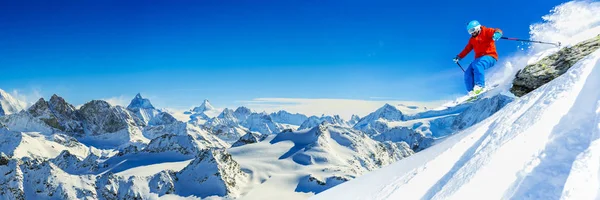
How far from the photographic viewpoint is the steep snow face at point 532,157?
203 inches

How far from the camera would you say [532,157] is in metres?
5.89

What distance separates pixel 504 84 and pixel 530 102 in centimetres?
1190

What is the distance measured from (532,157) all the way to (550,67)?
39.6 feet

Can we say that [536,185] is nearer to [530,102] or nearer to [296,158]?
[530,102]

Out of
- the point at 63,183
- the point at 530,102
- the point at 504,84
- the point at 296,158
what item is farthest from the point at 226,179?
the point at 530,102

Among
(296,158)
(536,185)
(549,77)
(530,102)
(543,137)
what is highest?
(549,77)

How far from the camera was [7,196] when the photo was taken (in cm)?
13900

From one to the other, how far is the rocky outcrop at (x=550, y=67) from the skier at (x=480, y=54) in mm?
2065

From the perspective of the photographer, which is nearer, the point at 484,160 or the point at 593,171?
the point at 593,171

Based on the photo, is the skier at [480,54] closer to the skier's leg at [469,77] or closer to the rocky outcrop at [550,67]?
the skier's leg at [469,77]

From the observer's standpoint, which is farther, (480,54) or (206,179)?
(206,179)

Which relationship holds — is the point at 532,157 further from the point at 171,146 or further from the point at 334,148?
the point at 171,146

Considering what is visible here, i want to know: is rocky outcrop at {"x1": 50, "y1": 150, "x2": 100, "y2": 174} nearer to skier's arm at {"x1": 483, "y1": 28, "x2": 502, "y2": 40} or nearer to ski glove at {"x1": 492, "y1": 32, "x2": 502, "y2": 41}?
skier's arm at {"x1": 483, "y1": 28, "x2": 502, "y2": 40}

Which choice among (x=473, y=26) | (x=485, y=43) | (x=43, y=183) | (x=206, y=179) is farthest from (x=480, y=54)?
(x=43, y=183)
